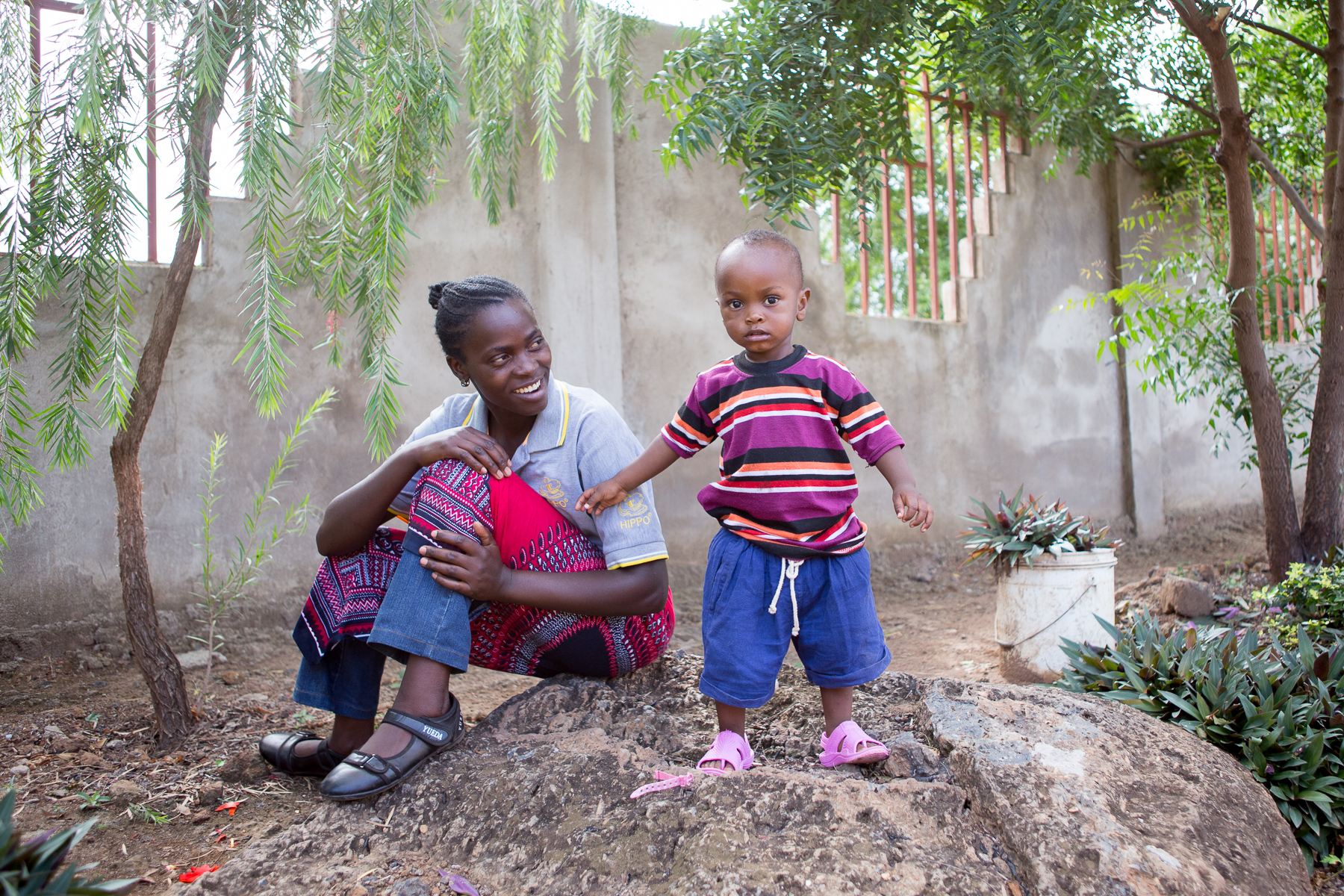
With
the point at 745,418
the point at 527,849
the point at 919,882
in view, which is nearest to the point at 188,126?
the point at 745,418

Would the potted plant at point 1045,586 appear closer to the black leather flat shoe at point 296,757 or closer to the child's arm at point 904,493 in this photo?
the child's arm at point 904,493

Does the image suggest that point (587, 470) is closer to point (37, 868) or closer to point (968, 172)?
point (37, 868)

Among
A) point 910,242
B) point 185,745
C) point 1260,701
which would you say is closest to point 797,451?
point 1260,701

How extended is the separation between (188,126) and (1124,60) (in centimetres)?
484

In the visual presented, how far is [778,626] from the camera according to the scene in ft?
6.68

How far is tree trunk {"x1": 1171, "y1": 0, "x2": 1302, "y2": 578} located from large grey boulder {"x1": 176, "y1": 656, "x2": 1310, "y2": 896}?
2334 mm

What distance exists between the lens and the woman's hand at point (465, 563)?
→ 1.91 metres

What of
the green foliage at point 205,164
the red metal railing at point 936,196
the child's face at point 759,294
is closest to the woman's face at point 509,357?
the green foliage at point 205,164

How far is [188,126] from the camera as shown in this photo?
226 centimetres

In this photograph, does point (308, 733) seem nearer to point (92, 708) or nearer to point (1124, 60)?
point (92, 708)

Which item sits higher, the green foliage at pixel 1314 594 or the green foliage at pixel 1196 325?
the green foliage at pixel 1196 325

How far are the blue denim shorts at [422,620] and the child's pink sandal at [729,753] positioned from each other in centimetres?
57

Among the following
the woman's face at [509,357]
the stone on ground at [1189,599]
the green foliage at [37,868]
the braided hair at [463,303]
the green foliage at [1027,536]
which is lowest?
the stone on ground at [1189,599]

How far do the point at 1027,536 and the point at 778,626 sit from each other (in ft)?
6.62
